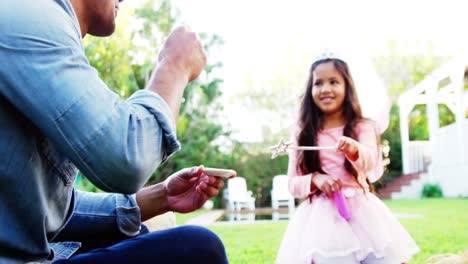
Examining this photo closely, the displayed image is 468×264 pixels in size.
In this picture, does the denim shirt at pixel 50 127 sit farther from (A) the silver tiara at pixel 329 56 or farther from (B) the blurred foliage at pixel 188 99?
(B) the blurred foliage at pixel 188 99

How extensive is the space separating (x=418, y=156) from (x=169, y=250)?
57.5 feet

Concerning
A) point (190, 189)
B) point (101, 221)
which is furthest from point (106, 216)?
point (190, 189)

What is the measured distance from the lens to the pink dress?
2469mm

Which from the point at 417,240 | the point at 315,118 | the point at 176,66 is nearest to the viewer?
the point at 176,66

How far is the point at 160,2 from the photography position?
12.9m

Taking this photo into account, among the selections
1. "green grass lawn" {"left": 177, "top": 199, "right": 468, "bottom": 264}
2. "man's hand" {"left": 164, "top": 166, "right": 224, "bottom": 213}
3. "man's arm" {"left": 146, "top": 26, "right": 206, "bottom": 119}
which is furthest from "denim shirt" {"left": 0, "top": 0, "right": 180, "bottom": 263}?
"green grass lawn" {"left": 177, "top": 199, "right": 468, "bottom": 264}

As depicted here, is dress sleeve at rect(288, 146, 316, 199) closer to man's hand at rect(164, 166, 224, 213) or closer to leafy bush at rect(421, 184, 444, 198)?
man's hand at rect(164, 166, 224, 213)

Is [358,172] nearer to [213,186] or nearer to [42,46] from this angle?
[213,186]

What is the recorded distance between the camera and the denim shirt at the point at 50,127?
30.6 inches

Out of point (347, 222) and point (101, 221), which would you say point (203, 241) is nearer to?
point (101, 221)

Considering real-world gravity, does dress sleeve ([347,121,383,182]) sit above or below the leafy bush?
above

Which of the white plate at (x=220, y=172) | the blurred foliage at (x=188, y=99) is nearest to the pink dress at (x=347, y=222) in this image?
the white plate at (x=220, y=172)

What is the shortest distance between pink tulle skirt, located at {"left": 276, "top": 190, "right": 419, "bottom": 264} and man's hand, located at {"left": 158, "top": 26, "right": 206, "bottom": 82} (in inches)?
62.4

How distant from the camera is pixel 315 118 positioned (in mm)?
2949
